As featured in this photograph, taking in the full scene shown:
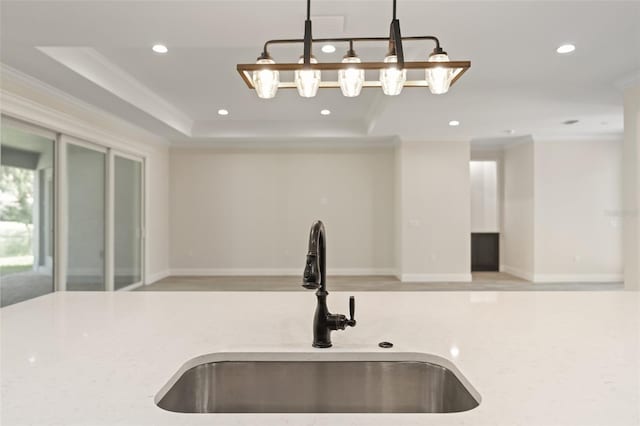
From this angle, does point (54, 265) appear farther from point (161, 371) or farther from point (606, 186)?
point (606, 186)

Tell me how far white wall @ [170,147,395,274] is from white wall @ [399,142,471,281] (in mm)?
742

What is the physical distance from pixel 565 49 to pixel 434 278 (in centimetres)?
460

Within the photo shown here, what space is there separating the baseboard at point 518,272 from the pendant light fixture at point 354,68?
6780 mm

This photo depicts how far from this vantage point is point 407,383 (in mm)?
1097

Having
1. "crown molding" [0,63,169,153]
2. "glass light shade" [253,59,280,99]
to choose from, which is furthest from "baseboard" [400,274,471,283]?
"glass light shade" [253,59,280,99]

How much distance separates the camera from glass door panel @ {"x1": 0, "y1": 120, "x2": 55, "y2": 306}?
3.80 meters

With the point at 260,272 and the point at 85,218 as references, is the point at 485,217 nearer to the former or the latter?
the point at 260,272

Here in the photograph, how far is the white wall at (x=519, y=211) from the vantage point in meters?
7.13

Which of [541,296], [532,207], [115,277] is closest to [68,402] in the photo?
[541,296]

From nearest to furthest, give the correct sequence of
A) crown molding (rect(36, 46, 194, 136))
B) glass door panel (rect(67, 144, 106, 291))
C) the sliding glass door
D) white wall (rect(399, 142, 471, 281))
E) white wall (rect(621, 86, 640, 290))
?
1. crown molding (rect(36, 46, 194, 136))
2. the sliding glass door
3. white wall (rect(621, 86, 640, 290))
4. glass door panel (rect(67, 144, 106, 291))
5. white wall (rect(399, 142, 471, 281))

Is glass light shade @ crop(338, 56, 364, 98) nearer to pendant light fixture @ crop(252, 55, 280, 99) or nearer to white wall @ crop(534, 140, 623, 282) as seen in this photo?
pendant light fixture @ crop(252, 55, 280, 99)

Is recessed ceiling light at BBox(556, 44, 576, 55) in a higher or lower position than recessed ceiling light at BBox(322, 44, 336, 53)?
lower

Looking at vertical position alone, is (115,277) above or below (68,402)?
below

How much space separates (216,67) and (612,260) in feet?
23.6
